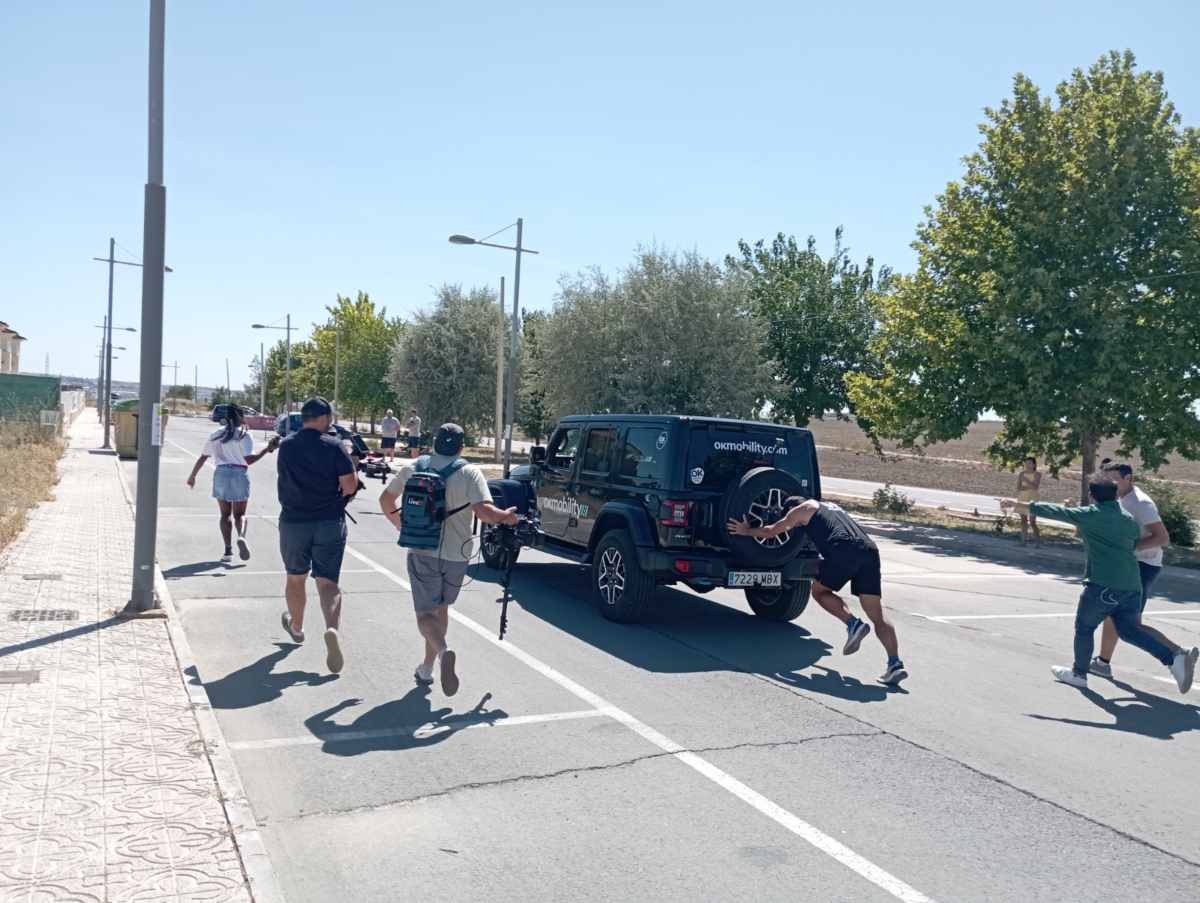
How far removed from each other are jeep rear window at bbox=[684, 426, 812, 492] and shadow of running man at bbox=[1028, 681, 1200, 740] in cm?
316

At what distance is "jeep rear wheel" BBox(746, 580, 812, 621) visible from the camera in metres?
9.75

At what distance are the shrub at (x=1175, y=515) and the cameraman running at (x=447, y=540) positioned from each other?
59.5ft

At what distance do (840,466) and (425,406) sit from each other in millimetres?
24574

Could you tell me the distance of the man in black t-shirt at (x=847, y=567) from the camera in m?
7.74

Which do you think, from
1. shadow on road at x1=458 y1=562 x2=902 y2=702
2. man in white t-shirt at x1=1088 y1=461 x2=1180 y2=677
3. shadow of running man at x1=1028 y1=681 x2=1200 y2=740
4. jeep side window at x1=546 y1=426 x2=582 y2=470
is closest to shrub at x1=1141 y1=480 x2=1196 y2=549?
shadow on road at x1=458 y1=562 x2=902 y2=702

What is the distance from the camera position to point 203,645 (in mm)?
7973

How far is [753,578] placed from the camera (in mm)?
8875

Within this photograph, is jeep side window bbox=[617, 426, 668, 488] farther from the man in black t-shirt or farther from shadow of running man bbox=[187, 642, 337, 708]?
shadow of running man bbox=[187, 642, 337, 708]

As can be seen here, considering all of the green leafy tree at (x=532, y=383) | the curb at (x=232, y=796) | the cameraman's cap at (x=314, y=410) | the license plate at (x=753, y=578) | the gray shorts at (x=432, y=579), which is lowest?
the curb at (x=232, y=796)

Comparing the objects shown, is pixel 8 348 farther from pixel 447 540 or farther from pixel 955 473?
pixel 447 540

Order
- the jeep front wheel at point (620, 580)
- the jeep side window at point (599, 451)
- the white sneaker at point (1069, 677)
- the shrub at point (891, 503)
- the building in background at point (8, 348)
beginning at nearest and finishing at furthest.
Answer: the white sneaker at point (1069, 677)
the jeep front wheel at point (620, 580)
the jeep side window at point (599, 451)
the shrub at point (891, 503)
the building in background at point (8, 348)

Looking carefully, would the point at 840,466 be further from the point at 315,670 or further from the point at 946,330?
the point at 315,670

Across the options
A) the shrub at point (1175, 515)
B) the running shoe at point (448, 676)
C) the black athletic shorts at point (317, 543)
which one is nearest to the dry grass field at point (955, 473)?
the shrub at point (1175, 515)

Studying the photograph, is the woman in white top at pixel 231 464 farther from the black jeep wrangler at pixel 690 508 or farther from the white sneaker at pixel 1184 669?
the white sneaker at pixel 1184 669
